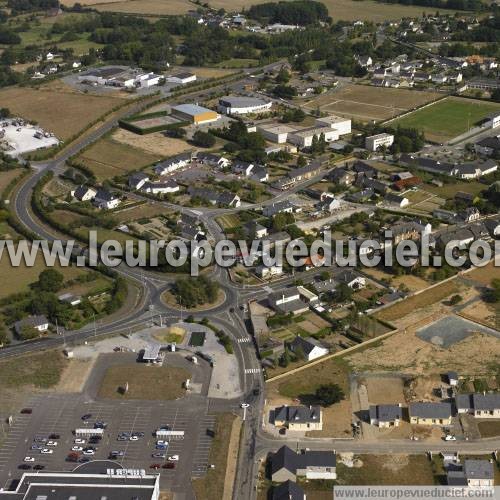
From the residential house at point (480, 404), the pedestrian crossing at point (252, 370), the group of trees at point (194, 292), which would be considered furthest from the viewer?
the group of trees at point (194, 292)

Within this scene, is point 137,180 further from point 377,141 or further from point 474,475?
point 474,475

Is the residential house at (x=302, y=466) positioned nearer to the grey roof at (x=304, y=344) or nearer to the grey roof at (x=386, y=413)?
the grey roof at (x=386, y=413)

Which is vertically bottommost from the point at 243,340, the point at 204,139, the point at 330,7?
the point at 243,340

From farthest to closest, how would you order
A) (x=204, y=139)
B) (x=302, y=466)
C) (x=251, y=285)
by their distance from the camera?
1. (x=204, y=139)
2. (x=251, y=285)
3. (x=302, y=466)

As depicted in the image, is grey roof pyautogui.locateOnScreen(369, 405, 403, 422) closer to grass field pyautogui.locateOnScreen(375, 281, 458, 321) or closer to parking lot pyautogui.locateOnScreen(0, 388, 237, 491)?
parking lot pyautogui.locateOnScreen(0, 388, 237, 491)

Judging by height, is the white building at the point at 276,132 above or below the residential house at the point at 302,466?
above

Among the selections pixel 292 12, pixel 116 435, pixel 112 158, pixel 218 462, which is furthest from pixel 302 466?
pixel 292 12

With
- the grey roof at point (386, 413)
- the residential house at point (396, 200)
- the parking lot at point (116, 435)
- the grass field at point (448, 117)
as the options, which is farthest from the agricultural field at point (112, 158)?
the grey roof at point (386, 413)
